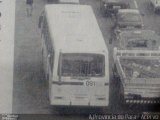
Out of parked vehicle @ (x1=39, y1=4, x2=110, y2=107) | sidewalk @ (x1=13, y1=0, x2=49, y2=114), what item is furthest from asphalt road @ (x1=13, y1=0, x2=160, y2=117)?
parked vehicle @ (x1=39, y1=4, x2=110, y2=107)

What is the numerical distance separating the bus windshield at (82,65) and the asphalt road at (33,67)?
0.92 ft

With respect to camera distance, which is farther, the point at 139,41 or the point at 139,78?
the point at 139,41

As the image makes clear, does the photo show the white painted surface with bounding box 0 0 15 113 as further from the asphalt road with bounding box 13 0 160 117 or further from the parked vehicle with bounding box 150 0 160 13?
the parked vehicle with bounding box 150 0 160 13

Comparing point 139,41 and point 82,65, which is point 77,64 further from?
point 139,41

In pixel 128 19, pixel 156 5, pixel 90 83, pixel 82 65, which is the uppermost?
pixel 156 5

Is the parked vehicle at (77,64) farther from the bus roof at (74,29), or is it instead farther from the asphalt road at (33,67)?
the asphalt road at (33,67)

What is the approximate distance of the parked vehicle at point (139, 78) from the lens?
619 centimetres

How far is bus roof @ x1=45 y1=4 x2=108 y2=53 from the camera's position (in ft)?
19.7

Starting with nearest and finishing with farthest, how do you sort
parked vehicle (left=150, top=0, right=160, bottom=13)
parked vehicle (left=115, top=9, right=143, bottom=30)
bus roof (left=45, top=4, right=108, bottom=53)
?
1. bus roof (left=45, top=4, right=108, bottom=53)
2. parked vehicle (left=150, top=0, right=160, bottom=13)
3. parked vehicle (left=115, top=9, right=143, bottom=30)

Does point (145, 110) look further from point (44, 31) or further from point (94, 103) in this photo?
point (44, 31)

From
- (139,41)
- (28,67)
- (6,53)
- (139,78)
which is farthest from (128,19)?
(6,53)

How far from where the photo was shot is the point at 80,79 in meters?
6.09

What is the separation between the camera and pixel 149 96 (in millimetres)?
6227

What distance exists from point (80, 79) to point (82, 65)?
0.11 metres
